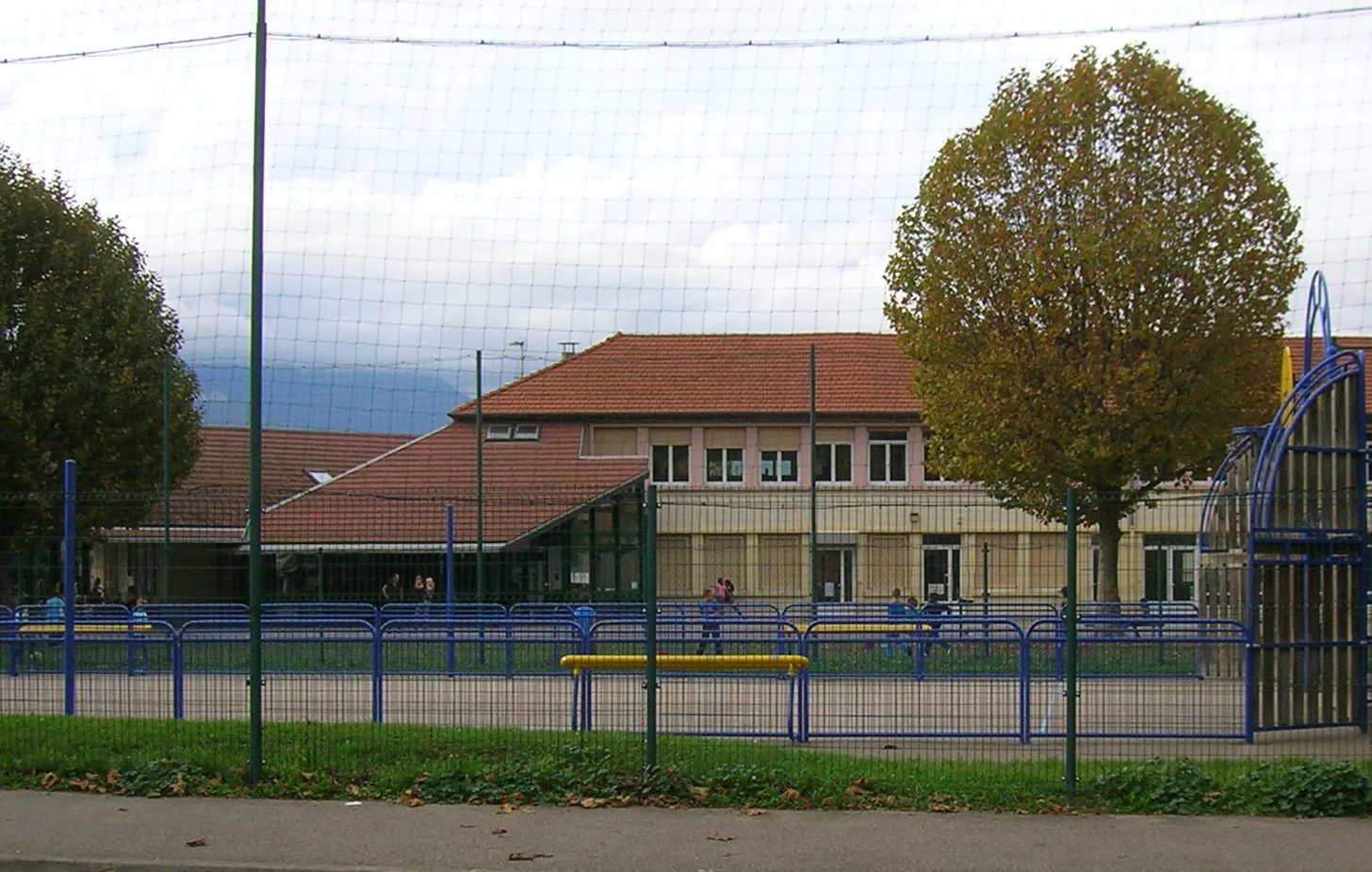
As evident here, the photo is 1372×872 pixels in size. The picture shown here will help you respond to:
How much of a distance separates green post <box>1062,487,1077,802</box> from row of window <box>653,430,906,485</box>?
3119 cm

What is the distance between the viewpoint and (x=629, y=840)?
989 centimetres

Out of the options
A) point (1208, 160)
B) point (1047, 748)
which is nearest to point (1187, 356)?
point (1208, 160)

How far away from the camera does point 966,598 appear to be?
556 inches

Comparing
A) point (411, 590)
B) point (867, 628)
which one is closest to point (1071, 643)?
point (867, 628)

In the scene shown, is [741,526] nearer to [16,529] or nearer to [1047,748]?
[1047,748]

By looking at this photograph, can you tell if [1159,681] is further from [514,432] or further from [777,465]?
[514,432]

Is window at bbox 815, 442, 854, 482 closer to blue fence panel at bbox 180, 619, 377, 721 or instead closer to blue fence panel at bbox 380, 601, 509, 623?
blue fence panel at bbox 380, 601, 509, 623

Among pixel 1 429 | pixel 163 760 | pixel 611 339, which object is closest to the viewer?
pixel 163 760

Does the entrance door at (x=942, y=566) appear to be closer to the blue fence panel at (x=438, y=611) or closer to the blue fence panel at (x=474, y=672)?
the blue fence panel at (x=474, y=672)

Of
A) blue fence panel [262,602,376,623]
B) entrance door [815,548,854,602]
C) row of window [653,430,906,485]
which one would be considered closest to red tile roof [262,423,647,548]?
blue fence panel [262,602,376,623]

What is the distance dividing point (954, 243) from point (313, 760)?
17481mm

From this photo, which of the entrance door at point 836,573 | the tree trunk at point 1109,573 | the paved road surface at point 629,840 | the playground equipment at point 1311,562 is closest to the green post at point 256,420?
the paved road surface at point 629,840

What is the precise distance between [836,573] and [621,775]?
10.4ft

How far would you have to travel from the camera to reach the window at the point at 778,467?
4291cm
